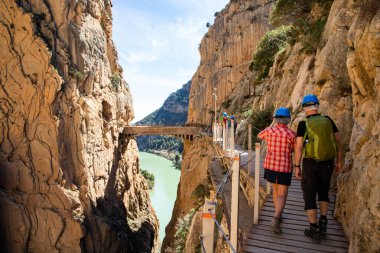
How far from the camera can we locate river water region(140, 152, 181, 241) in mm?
46013

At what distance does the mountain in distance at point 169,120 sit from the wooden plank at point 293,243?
108 metres

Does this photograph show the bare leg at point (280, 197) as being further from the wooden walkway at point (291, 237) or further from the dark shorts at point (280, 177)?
the wooden walkway at point (291, 237)

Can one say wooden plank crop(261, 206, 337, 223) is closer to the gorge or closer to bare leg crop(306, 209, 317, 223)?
the gorge

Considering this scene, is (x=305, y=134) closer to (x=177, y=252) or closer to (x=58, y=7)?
(x=177, y=252)

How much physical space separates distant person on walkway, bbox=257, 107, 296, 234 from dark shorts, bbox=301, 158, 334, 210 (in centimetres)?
26

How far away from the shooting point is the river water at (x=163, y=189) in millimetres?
46013

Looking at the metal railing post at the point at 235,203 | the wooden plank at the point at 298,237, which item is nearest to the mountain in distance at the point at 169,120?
the wooden plank at the point at 298,237

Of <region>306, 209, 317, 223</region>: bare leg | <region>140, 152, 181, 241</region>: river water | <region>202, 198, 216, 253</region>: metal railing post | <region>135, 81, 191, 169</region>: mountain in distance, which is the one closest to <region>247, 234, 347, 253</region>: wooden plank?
<region>306, 209, 317, 223</region>: bare leg

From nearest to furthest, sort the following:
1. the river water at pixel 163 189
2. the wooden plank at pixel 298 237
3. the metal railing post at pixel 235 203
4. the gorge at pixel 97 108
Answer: the metal railing post at pixel 235 203 → the wooden plank at pixel 298 237 → the gorge at pixel 97 108 → the river water at pixel 163 189

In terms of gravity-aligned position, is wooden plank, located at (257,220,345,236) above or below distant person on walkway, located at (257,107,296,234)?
below

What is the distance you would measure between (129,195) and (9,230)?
1357 centimetres

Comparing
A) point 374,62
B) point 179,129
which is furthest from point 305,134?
point 179,129

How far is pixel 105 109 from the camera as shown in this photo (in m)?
26.9

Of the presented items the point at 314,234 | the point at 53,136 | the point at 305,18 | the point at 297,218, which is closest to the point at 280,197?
the point at 314,234
